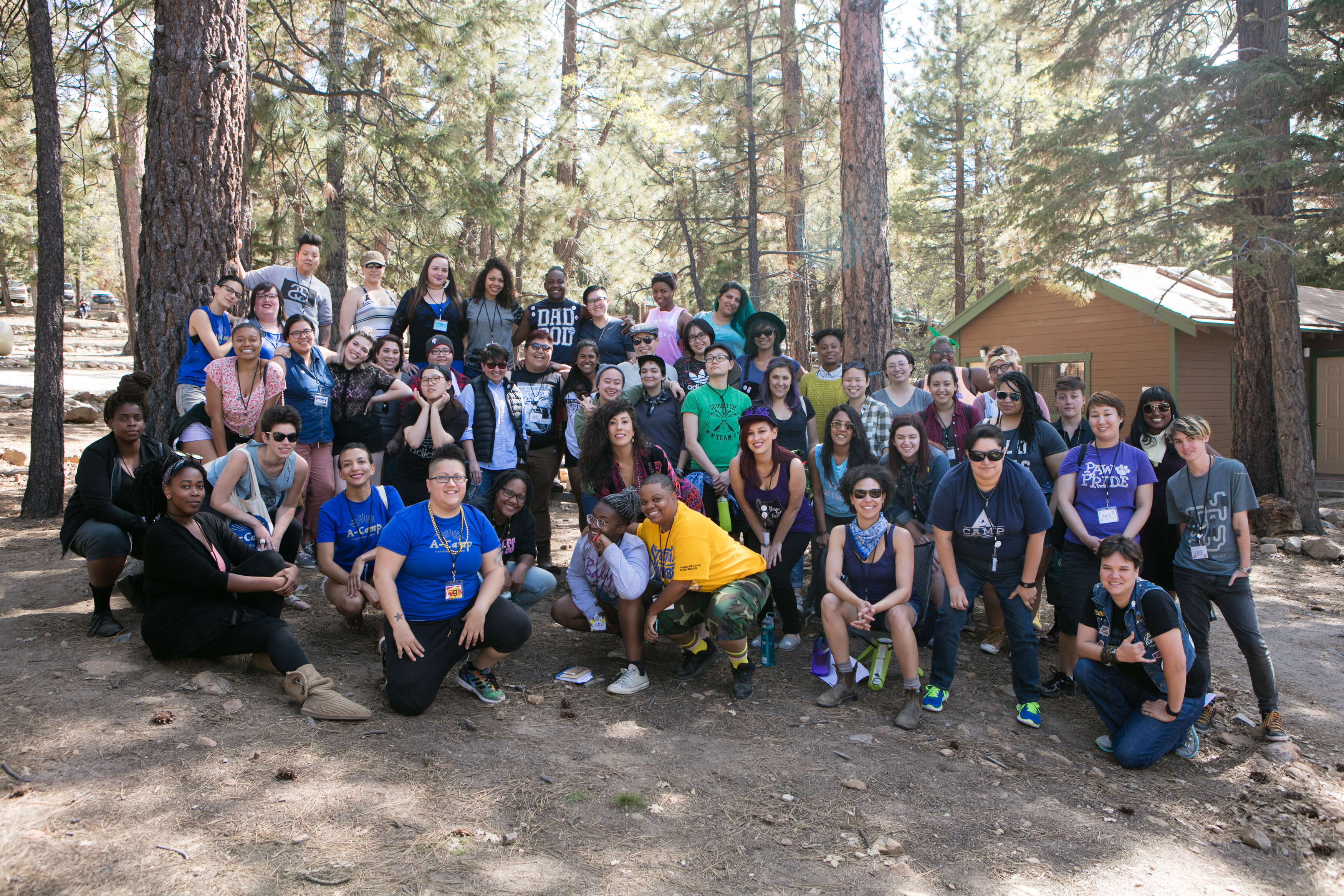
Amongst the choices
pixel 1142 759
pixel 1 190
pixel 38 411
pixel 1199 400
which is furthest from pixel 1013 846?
pixel 1 190

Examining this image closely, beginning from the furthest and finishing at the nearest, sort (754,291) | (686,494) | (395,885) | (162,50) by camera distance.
Result: (754,291), (162,50), (686,494), (395,885)

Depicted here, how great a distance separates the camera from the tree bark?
7473 millimetres

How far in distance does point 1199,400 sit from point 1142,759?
12.6m

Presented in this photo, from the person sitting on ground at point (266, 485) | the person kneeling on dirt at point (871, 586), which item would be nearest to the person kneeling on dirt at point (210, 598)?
the person sitting on ground at point (266, 485)

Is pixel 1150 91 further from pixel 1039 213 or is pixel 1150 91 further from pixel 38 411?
pixel 38 411

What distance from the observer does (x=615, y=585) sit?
16.1ft

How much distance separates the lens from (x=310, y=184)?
10.7 m

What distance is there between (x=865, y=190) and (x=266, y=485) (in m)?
6.27

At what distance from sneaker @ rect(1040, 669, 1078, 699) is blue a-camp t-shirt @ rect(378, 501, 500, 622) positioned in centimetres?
352

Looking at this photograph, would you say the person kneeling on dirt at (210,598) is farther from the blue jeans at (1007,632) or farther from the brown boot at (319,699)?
the blue jeans at (1007,632)

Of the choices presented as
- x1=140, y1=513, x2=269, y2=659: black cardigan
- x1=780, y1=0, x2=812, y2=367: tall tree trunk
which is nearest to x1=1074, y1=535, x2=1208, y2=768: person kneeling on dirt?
x1=140, y1=513, x2=269, y2=659: black cardigan

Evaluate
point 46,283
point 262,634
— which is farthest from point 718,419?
point 46,283

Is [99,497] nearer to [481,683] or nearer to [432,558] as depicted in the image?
[432,558]

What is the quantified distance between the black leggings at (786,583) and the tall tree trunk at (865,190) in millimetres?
3373
